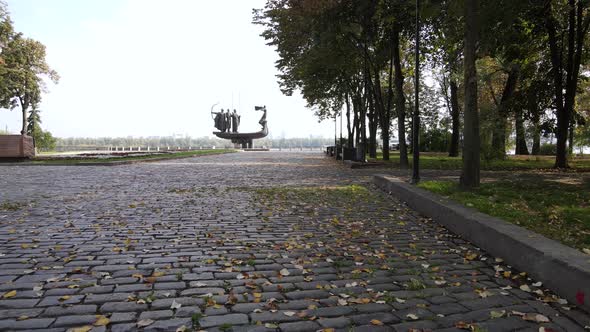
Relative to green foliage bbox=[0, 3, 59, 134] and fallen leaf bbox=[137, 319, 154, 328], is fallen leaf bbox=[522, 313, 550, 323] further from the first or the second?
green foliage bbox=[0, 3, 59, 134]

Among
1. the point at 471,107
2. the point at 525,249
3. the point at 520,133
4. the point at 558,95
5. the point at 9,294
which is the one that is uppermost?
the point at 558,95

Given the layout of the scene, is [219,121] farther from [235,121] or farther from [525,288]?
[525,288]

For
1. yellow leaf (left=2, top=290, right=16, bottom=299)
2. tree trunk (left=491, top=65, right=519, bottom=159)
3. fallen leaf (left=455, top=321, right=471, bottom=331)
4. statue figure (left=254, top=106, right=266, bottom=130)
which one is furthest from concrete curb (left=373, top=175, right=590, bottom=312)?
statue figure (left=254, top=106, right=266, bottom=130)

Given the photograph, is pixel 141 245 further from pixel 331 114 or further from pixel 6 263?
pixel 331 114

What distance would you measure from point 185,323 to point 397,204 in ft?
22.7

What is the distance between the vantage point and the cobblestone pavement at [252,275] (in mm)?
3357

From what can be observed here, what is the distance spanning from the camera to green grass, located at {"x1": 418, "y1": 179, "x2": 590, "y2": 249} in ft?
18.4

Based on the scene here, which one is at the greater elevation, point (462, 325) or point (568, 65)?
point (568, 65)

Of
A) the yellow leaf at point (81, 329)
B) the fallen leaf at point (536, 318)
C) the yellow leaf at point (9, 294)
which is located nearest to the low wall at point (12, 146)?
the yellow leaf at point (9, 294)

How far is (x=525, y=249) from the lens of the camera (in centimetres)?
457

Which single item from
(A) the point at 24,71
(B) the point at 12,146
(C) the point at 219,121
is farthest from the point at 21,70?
(C) the point at 219,121

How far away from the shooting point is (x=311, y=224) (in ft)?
23.3

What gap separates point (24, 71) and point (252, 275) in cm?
4828

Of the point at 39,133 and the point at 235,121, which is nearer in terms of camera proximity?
the point at 39,133
